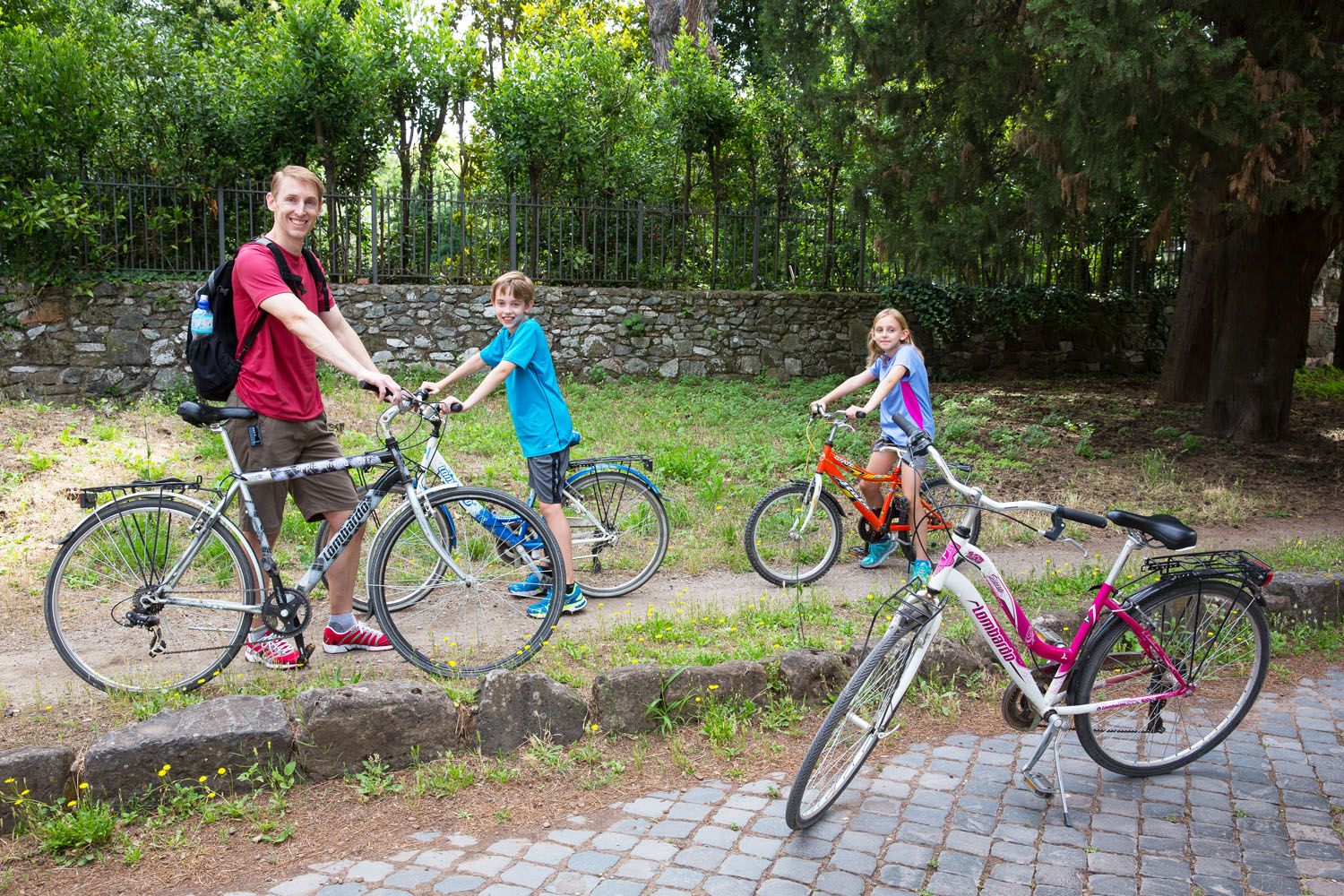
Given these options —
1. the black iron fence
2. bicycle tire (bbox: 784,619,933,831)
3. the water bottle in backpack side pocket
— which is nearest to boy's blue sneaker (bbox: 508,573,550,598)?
the water bottle in backpack side pocket

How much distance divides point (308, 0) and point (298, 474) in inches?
405

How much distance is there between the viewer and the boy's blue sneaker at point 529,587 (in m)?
4.91

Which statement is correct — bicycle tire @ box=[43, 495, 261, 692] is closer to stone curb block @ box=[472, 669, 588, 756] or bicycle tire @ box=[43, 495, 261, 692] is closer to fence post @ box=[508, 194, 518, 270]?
stone curb block @ box=[472, 669, 588, 756]

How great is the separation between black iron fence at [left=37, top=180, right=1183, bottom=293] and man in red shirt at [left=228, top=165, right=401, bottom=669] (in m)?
8.12

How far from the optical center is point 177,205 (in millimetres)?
11719

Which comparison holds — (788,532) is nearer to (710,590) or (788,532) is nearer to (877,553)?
(710,590)

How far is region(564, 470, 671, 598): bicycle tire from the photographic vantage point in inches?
229

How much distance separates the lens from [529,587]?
16.8 ft

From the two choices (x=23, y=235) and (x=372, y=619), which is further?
(x=23, y=235)

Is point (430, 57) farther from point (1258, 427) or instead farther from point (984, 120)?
point (1258, 427)

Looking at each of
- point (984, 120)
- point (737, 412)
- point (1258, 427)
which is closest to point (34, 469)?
point (737, 412)

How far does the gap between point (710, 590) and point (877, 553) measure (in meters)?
1.26

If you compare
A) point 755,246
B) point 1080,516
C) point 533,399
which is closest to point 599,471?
point 533,399

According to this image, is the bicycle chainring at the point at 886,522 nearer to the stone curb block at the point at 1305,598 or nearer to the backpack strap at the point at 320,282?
the stone curb block at the point at 1305,598
